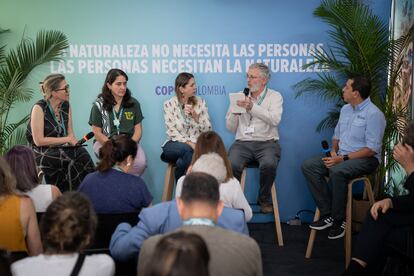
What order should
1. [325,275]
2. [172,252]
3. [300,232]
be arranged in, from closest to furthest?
[172,252] < [325,275] < [300,232]

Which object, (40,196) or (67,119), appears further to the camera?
(67,119)

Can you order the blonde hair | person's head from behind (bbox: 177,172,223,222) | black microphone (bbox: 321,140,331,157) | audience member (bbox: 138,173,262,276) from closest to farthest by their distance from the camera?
audience member (bbox: 138,173,262,276), person's head from behind (bbox: 177,172,223,222), black microphone (bbox: 321,140,331,157), the blonde hair

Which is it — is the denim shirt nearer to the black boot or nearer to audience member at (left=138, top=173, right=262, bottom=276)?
the black boot

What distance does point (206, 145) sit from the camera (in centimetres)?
380

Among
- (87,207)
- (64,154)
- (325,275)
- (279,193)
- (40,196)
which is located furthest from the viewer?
(279,193)

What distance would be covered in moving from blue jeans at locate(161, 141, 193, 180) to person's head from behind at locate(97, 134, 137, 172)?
167 cm

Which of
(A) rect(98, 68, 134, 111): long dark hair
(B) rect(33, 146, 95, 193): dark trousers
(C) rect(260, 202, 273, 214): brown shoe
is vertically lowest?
(C) rect(260, 202, 273, 214): brown shoe

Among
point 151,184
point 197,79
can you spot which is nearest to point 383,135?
point 197,79

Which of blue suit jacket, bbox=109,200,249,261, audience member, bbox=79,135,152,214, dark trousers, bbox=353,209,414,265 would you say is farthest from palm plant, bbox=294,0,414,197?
blue suit jacket, bbox=109,200,249,261

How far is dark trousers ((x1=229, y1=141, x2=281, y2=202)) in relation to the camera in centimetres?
518

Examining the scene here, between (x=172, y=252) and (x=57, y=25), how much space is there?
4.83 m

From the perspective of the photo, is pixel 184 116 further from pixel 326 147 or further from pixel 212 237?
pixel 212 237

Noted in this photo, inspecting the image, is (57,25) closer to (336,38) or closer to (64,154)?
(64,154)

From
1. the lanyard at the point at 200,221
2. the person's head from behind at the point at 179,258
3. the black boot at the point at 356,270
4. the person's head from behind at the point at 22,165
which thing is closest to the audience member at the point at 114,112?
the person's head from behind at the point at 22,165
